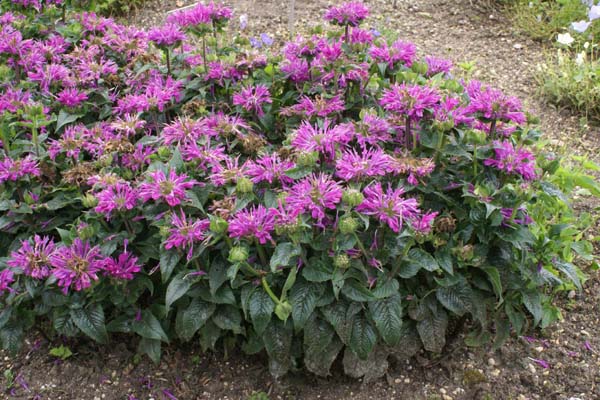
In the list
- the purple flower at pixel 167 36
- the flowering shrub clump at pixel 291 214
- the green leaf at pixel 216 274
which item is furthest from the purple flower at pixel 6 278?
the purple flower at pixel 167 36

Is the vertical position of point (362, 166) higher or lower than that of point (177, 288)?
higher

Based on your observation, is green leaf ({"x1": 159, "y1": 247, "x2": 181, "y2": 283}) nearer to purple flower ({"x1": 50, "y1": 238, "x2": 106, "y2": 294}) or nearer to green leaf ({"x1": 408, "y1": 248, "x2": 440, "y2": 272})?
purple flower ({"x1": 50, "y1": 238, "x2": 106, "y2": 294})

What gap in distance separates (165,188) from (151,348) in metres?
0.62

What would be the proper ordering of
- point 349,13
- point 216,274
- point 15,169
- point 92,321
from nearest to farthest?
point 216,274 → point 92,321 → point 15,169 → point 349,13

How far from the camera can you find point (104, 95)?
2.64 metres

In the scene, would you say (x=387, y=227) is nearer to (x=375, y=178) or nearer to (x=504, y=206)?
(x=375, y=178)

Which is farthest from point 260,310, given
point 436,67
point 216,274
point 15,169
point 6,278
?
point 436,67

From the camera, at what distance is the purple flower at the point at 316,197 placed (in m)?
1.84

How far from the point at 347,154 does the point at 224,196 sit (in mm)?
407

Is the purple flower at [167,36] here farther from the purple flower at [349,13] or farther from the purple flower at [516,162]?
A: the purple flower at [516,162]

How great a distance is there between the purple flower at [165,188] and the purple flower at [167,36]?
800 mm

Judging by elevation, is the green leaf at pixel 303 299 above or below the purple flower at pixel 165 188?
below

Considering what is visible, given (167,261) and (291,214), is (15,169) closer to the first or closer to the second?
(167,261)

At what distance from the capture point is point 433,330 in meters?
2.15
